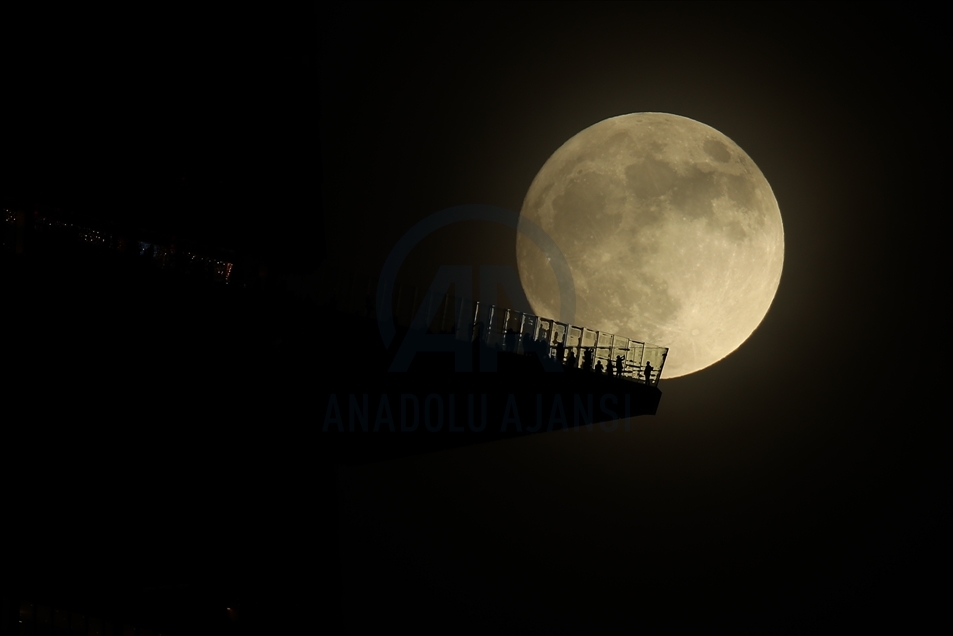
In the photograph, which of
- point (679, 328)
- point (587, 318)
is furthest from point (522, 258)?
point (679, 328)

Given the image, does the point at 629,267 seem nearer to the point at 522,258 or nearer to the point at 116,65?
the point at 522,258

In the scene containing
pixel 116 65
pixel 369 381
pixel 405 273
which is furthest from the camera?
pixel 405 273

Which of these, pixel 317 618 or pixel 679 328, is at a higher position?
pixel 679 328

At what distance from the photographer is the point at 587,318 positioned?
2908cm

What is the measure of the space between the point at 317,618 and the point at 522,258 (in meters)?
17.5

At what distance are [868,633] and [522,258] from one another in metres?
17.8

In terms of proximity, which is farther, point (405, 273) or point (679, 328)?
point (405, 273)

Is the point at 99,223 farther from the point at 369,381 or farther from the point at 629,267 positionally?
the point at 629,267

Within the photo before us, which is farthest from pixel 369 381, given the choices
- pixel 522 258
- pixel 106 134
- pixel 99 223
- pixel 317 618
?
pixel 522 258

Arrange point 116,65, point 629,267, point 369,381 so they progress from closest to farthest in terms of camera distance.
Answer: point 369,381 < point 116,65 < point 629,267

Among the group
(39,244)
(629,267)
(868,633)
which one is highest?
(629,267)

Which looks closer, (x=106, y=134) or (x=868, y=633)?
(x=106, y=134)

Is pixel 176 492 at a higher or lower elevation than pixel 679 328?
lower

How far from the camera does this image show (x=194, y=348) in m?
15.1
